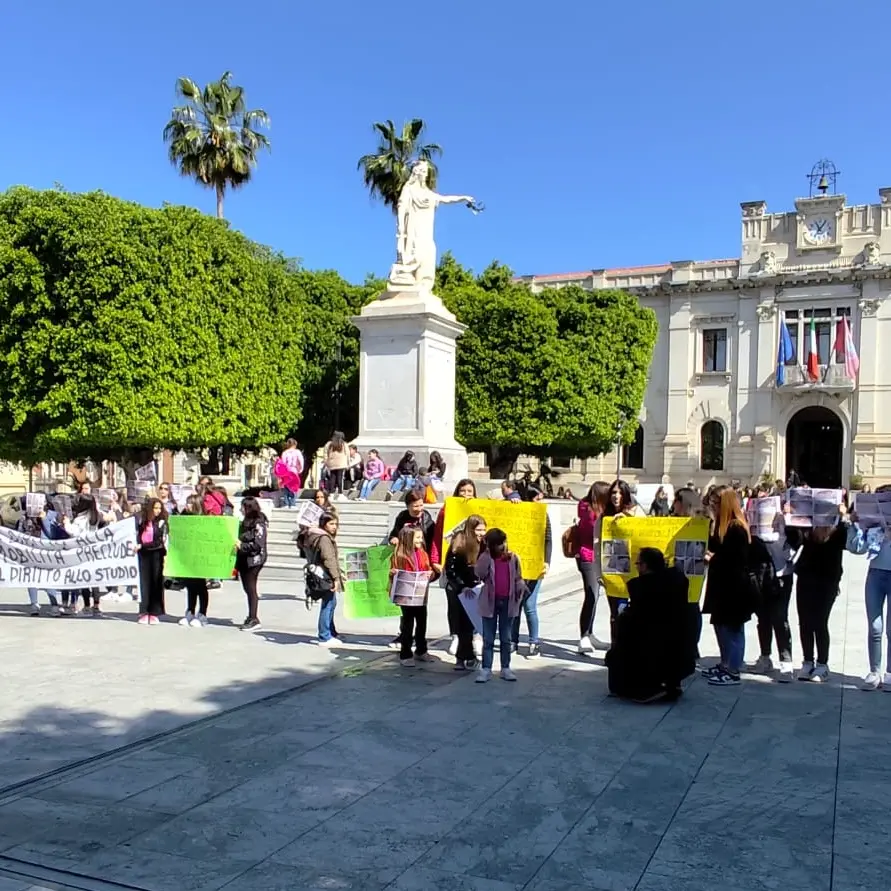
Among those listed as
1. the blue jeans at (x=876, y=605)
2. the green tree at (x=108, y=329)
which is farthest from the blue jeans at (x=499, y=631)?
the green tree at (x=108, y=329)

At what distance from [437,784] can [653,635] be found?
266 centimetres

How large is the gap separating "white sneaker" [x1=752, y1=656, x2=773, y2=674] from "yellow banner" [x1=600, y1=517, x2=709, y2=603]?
812mm

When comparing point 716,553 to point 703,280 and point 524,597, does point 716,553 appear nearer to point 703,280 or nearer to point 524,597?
point 524,597

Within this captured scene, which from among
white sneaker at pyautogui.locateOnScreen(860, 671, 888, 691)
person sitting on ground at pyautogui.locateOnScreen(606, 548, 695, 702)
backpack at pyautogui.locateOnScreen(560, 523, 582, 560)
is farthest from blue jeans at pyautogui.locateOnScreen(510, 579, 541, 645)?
white sneaker at pyautogui.locateOnScreen(860, 671, 888, 691)

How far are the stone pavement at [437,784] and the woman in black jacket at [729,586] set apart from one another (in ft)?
1.09

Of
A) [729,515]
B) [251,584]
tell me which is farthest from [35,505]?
[729,515]

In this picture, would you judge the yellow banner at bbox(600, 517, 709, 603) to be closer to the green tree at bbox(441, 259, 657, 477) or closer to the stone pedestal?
the stone pedestal

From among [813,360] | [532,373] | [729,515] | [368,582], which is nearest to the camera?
[729,515]

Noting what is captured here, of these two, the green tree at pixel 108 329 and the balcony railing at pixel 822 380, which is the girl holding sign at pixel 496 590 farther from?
the balcony railing at pixel 822 380

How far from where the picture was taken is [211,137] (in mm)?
36406

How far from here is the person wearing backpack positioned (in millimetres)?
9547

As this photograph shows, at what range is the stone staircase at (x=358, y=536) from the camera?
15.7m

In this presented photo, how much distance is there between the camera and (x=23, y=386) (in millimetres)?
22438

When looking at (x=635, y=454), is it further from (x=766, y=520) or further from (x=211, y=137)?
(x=766, y=520)
